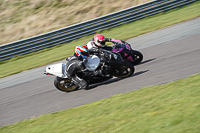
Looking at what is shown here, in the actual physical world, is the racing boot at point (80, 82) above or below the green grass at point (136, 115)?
above

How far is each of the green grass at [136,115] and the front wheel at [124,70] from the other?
4.44 ft

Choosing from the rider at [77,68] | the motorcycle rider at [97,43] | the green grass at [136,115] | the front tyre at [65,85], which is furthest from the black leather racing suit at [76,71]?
the green grass at [136,115]

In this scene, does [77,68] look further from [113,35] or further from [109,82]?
[113,35]

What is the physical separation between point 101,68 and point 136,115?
10.2 feet

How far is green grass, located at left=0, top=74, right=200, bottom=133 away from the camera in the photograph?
17.7 ft

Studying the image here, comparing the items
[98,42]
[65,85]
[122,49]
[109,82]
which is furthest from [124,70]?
[65,85]

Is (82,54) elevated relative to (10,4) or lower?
lower

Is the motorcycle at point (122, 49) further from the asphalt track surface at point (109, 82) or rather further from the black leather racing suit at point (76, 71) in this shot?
the black leather racing suit at point (76, 71)

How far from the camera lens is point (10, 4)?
22844 mm

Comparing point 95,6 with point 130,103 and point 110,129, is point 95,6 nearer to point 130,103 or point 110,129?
Answer: point 130,103

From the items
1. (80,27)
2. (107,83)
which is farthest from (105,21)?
(107,83)

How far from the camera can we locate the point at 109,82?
945 centimetres

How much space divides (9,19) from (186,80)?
17.1 meters

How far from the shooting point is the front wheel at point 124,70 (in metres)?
9.01
